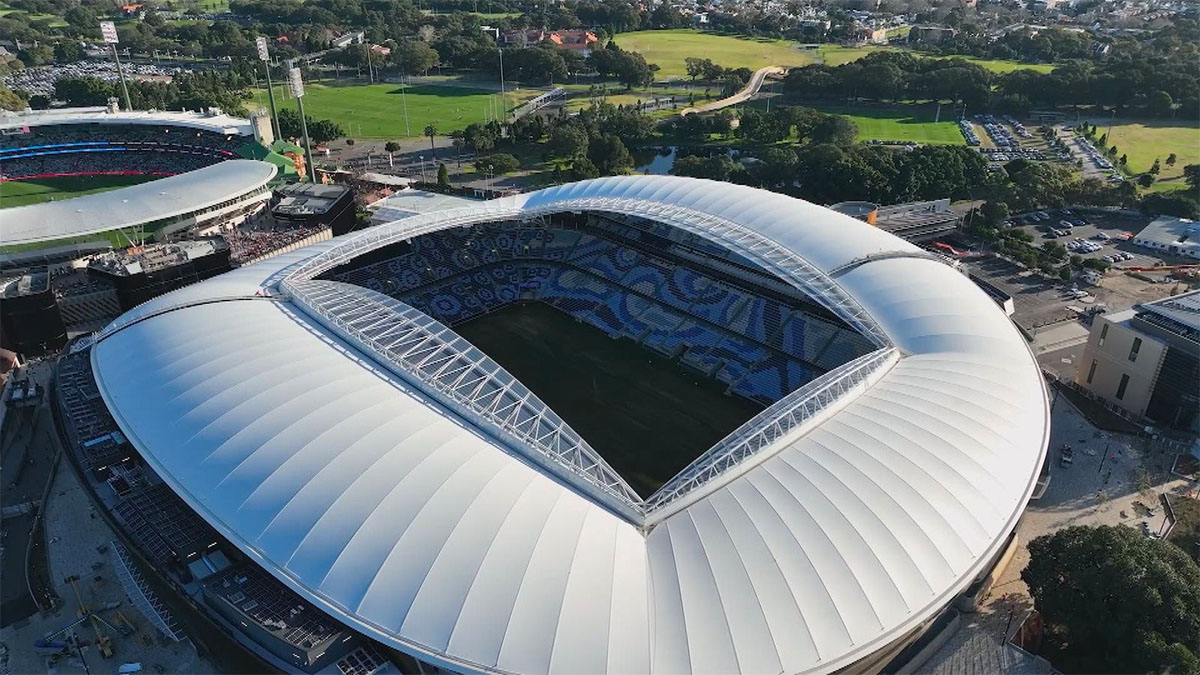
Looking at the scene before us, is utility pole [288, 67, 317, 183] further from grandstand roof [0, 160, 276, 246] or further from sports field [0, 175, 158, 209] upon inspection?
sports field [0, 175, 158, 209]

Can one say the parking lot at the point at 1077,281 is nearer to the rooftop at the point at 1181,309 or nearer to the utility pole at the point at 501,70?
the rooftop at the point at 1181,309

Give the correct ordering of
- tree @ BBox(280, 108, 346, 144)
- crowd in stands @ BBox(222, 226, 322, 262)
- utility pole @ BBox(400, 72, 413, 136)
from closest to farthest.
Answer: crowd in stands @ BBox(222, 226, 322, 262)
tree @ BBox(280, 108, 346, 144)
utility pole @ BBox(400, 72, 413, 136)

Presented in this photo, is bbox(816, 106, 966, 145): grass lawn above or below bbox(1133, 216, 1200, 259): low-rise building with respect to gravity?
above

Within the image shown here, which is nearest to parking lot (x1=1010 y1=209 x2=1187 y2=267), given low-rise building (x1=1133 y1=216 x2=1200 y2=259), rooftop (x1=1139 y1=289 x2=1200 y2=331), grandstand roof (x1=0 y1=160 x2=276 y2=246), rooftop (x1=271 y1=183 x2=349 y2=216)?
low-rise building (x1=1133 y1=216 x2=1200 y2=259)

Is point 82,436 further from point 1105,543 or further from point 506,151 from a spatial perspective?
point 506,151

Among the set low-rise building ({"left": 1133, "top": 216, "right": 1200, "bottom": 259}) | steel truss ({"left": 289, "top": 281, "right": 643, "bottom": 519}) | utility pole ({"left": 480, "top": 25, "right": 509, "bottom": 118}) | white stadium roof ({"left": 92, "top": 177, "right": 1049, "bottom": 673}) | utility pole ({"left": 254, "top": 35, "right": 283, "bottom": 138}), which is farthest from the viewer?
utility pole ({"left": 480, "top": 25, "right": 509, "bottom": 118})

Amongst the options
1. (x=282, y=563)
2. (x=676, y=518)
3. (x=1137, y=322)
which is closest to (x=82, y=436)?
(x=282, y=563)
